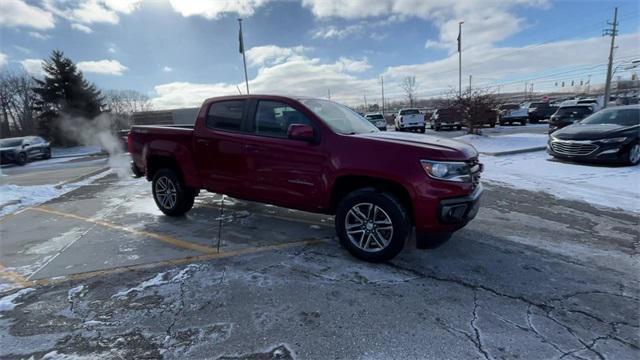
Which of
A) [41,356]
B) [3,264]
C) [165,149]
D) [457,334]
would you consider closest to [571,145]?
[457,334]

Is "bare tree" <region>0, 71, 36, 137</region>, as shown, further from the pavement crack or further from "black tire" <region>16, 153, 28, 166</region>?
the pavement crack

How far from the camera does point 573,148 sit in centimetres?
923

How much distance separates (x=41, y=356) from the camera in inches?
99.3

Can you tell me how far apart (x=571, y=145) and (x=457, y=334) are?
890cm

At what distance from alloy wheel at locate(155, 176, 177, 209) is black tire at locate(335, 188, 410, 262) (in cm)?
312

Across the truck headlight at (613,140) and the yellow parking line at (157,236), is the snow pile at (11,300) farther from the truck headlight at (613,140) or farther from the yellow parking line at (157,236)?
the truck headlight at (613,140)

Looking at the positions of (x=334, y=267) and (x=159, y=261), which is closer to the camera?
(x=334, y=267)

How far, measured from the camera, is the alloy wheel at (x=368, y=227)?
373 centimetres

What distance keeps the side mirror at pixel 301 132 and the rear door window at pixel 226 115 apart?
113 centimetres

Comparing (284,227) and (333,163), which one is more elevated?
(333,163)

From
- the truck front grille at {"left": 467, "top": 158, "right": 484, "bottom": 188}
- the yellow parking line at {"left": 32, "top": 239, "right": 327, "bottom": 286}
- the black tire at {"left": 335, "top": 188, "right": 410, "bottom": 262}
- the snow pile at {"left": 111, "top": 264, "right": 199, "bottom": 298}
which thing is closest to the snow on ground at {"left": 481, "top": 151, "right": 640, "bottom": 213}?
the truck front grille at {"left": 467, "top": 158, "right": 484, "bottom": 188}

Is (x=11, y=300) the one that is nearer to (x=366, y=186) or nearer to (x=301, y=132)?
(x=301, y=132)

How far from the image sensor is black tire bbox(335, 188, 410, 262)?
3.61 meters

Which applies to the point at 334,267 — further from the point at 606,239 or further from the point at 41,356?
the point at 606,239
